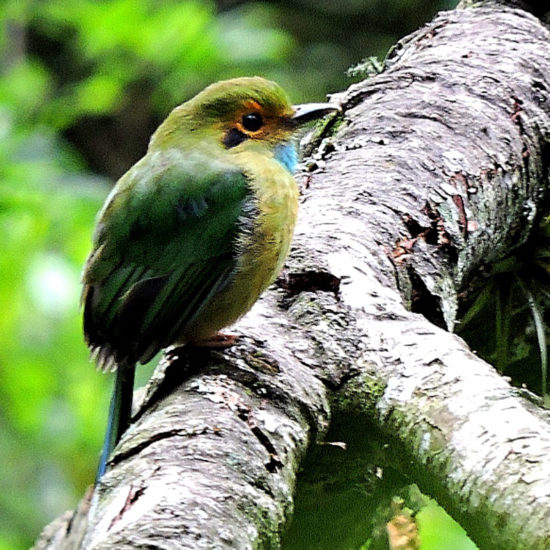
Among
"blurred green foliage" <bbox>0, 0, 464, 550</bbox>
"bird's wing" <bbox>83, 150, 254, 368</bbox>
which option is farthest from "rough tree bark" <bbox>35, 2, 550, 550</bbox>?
"blurred green foliage" <bbox>0, 0, 464, 550</bbox>

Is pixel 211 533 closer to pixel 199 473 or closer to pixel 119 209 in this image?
pixel 199 473

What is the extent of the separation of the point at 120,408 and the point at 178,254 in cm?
40

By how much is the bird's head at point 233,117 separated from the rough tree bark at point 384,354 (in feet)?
0.66

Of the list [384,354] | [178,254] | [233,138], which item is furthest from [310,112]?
[384,354]

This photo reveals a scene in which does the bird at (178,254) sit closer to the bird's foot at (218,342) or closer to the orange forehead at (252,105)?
the bird's foot at (218,342)

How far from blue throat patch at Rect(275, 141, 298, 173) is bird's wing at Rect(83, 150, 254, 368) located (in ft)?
0.94

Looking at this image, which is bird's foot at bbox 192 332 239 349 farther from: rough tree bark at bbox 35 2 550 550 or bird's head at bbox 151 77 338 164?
bird's head at bbox 151 77 338 164

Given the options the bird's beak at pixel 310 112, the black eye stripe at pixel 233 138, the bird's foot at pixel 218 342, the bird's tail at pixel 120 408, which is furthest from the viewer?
the bird's beak at pixel 310 112

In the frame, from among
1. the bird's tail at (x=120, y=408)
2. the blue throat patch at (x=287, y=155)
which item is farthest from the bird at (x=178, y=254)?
the blue throat patch at (x=287, y=155)

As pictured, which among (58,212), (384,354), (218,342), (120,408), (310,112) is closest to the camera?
(384,354)

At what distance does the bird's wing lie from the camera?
7.89ft

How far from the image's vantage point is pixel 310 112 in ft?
9.64

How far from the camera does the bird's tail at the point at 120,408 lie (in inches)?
93.2

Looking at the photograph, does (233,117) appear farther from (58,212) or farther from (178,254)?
(58,212)
